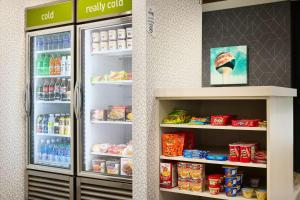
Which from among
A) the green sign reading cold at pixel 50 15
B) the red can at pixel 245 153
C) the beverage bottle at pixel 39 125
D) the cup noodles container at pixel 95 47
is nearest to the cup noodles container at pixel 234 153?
the red can at pixel 245 153

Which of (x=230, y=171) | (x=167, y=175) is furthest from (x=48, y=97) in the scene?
(x=230, y=171)

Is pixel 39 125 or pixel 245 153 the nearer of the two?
pixel 245 153

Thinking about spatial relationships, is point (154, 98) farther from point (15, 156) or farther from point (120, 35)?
point (15, 156)

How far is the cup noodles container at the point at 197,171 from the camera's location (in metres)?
3.07

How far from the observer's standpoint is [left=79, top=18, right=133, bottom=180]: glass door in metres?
3.75

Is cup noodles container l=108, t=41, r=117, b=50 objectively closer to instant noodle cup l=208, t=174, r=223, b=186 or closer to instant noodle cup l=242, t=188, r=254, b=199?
instant noodle cup l=208, t=174, r=223, b=186

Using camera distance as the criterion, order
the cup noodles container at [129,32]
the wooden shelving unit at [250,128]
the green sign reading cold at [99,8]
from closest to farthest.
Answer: the wooden shelving unit at [250,128]
the green sign reading cold at [99,8]
the cup noodles container at [129,32]

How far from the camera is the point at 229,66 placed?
4.42 meters

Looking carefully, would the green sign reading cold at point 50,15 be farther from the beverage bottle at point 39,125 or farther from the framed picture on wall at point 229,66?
the framed picture on wall at point 229,66

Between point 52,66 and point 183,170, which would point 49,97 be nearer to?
point 52,66

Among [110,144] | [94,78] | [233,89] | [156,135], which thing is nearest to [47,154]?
[110,144]

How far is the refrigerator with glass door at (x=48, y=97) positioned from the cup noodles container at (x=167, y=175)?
127cm

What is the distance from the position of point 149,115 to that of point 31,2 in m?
2.16

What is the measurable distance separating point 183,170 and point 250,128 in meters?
0.73
